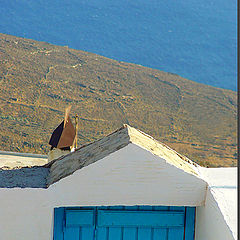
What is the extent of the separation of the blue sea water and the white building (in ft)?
124

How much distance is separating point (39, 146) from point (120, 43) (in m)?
23.3

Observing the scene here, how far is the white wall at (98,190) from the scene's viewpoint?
101 inches

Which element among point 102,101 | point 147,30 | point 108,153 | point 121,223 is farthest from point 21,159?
point 147,30

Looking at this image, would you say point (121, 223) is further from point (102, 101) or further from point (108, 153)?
point (102, 101)

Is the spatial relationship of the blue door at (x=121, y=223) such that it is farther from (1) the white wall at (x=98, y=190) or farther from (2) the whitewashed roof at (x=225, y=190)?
(2) the whitewashed roof at (x=225, y=190)

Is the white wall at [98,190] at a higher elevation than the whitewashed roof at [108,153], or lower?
lower

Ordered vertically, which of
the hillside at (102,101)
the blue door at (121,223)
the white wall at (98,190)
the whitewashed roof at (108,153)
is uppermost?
the hillside at (102,101)

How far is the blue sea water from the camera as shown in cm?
4194

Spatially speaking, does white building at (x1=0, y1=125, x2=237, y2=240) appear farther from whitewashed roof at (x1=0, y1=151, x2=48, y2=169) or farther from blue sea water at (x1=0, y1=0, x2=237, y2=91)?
blue sea water at (x1=0, y1=0, x2=237, y2=91)

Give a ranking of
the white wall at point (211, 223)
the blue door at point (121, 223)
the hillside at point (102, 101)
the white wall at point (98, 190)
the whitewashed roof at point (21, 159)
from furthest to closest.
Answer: the hillside at point (102, 101), the whitewashed roof at point (21, 159), the blue door at point (121, 223), the white wall at point (98, 190), the white wall at point (211, 223)

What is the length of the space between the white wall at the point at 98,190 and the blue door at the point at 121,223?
10 cm

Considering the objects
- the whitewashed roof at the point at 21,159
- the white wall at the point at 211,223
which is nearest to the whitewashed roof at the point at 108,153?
the white wall at the point at 211,223

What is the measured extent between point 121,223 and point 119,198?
0.20m

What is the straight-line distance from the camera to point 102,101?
3338 centimetres
